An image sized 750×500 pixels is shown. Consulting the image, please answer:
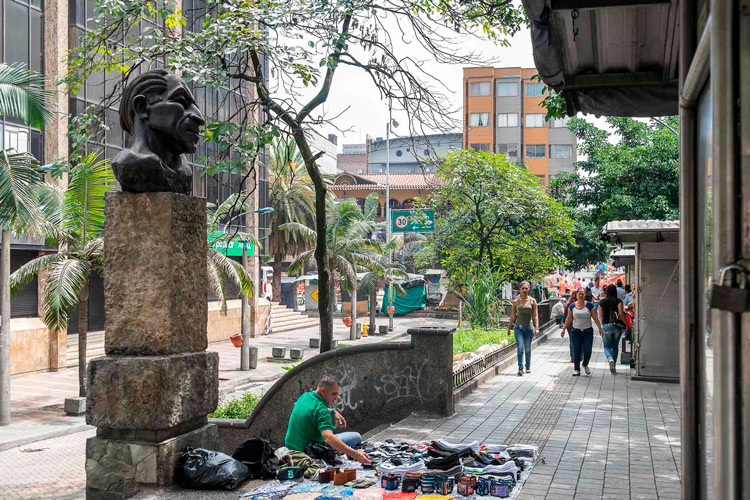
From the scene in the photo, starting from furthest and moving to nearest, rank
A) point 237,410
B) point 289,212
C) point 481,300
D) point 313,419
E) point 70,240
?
point 289,212
point 481,300
point 70,240
point 237,410
point 313,419

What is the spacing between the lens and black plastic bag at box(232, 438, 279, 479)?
21.4ft

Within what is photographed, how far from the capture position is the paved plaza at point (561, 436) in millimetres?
6648

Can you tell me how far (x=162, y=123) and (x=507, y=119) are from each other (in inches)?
2503

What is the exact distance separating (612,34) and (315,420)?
4417 millimetres

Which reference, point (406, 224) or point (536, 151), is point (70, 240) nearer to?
point (406, 224)

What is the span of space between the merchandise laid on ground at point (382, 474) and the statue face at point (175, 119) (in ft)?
8.57

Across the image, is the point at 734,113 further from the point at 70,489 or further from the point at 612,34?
the point at 70,489

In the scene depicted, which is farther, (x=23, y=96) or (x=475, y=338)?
(x=475, y=338)

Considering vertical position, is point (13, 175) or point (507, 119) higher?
point (507, 119)

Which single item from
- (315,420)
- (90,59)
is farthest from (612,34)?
(90,59)

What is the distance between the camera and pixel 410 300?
48406mm

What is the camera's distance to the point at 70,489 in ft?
34.0

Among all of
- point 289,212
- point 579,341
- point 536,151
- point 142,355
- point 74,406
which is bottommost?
point 74,406

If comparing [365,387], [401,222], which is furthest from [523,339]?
[401,222]
